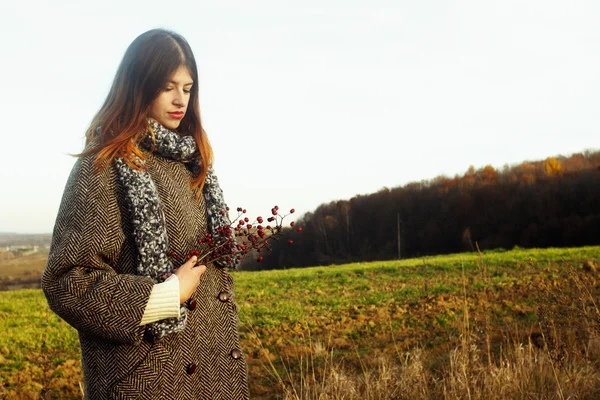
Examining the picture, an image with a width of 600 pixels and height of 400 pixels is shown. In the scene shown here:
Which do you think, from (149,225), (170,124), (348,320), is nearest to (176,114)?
(170,124)

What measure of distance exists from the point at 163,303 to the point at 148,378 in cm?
24

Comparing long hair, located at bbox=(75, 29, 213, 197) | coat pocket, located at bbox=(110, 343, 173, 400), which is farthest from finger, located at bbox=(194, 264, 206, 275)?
long hair, located at bbox=(75, 29, 213, 197)

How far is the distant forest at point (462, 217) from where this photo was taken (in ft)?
140

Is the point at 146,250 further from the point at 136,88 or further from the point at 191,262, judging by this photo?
the point at 136,88

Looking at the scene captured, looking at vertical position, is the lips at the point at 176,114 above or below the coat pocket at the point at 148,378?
above

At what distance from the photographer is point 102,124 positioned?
1806 mm

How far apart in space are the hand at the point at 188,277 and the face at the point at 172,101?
1.65 ft

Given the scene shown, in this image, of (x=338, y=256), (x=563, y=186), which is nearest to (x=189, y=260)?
(x=563, y=186)

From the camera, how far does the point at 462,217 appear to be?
52.7m

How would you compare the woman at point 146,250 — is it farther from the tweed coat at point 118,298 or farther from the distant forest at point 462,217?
the distant forest at point 462,217

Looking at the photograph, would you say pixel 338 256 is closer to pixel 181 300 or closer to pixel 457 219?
pixel 457 219

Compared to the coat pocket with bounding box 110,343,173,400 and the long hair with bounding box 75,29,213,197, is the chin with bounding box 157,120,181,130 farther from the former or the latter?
the coat pocket with bounding box 110,343,173,400

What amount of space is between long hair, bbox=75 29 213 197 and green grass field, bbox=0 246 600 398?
2.15 m

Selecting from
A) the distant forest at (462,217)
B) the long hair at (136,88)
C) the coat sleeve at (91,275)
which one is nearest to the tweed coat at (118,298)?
the coat sleeve at (91,275)
